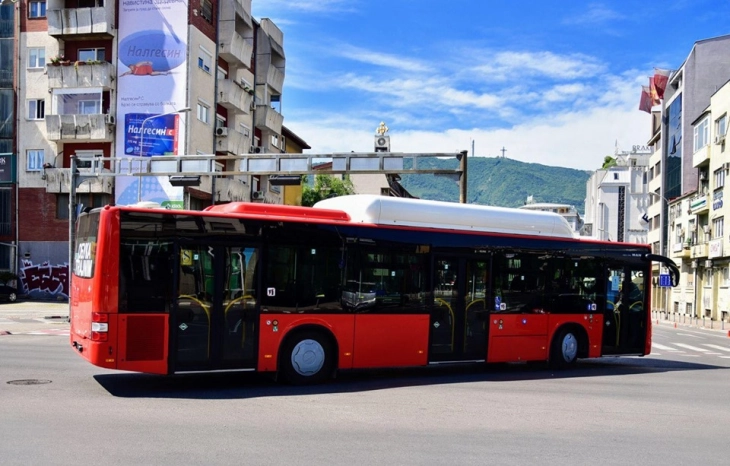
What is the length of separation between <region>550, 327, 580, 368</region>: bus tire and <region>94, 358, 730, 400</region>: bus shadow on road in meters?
0.20

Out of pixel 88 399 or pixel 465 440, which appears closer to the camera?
pixel 465 440

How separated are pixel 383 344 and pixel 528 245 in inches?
146

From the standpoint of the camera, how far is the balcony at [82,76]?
43.6 m

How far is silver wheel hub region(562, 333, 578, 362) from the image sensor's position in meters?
15.6

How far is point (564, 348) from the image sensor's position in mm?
15602

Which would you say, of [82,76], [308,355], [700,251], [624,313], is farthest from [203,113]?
[308,355]

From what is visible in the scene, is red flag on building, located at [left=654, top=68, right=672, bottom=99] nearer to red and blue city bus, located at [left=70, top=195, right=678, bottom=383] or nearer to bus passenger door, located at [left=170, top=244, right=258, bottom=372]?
red and blue city bus, located at [left=70, top=195, right=678, bottom=383]

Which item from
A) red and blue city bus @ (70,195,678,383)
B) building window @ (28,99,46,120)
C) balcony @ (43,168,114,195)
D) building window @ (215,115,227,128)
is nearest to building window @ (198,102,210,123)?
building window @ (215,115,227,128)

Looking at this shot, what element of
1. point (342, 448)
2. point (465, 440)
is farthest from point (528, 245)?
point (342, 448)

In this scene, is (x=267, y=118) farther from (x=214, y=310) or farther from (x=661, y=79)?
(x=214, y=310)

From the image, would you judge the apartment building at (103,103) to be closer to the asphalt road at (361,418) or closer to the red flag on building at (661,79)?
the asphalt road at (361,418)

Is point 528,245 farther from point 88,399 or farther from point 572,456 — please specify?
point 88,399

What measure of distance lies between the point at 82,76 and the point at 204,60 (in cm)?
706

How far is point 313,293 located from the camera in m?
12.2
